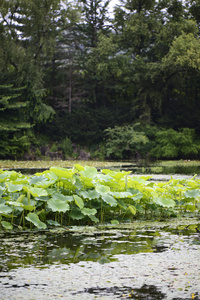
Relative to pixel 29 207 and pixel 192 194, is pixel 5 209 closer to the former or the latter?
pixel 29 207

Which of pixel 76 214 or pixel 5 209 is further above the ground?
pixel 5 209

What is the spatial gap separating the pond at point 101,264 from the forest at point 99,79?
1677 cm

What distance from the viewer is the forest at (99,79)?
21.9 m

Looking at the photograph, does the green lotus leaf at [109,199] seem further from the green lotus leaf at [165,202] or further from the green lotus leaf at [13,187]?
the green lotus leaf at [13,187]

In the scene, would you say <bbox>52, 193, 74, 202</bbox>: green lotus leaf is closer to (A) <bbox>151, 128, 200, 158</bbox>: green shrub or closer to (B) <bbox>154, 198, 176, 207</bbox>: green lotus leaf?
(B) <bbox>154, 198, 176, 207</bbox>: green lotus leaf

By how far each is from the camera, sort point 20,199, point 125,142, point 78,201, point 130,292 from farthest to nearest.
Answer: point 125,142 < point 78,201 < point 20,199 < point 130,292

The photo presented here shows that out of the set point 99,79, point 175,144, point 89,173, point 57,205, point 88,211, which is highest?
point 99,79

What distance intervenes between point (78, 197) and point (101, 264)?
1.49 m

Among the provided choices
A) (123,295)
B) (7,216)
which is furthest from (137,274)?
(7,216)

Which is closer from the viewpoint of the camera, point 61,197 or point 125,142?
point 61,197

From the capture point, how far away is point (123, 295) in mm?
2195

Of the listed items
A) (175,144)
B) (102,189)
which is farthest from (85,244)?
(175,144)

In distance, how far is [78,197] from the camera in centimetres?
425

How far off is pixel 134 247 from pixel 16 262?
103cm
